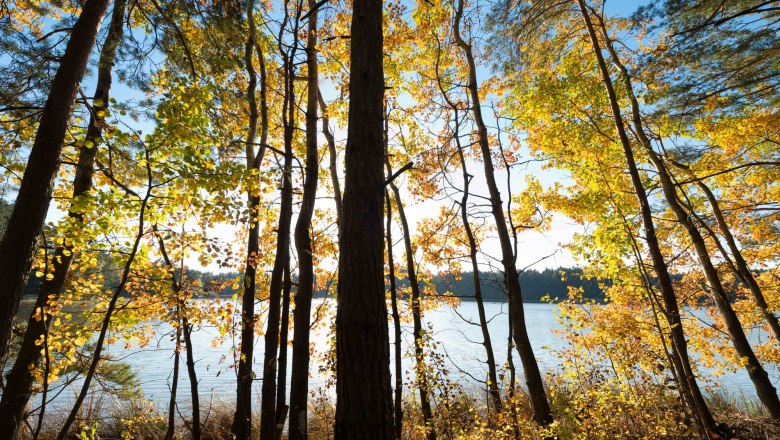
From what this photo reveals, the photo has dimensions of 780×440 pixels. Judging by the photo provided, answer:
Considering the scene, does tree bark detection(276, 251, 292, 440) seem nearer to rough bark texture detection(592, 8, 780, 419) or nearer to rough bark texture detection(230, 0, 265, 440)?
rough bark texture detection(230, 0, 265, 440)

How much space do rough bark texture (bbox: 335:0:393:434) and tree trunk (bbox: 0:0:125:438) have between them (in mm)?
2570

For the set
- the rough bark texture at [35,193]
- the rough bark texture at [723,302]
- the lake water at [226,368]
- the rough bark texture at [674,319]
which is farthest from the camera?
the lake water at [226,368]

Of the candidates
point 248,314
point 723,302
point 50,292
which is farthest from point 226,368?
point 723,302

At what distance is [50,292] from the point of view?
14.0 ft

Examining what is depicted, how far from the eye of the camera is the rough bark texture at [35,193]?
2.78 meters

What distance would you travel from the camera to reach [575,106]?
7066 mm

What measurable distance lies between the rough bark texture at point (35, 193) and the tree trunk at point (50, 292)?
29 cm

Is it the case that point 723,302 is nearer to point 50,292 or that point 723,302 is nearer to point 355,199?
point 355,199

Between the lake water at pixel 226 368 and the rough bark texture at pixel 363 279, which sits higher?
the rough bark texture at pixel 363 279

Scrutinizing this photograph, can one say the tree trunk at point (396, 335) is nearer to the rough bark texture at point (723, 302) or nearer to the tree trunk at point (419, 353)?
the tree trunk at point (419, 353)

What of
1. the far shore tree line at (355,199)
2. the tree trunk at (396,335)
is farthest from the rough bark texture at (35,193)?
the tree trunk at (396,335)

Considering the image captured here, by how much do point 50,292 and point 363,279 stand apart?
450 centimetres

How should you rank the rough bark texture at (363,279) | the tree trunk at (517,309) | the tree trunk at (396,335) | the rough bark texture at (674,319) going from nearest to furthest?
the rough bark texture at (363,279) → the rough bark texture at (674,319) → the tree trunk at (517,309) → the tree trunk at (396,335)

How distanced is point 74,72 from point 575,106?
25.7ft
